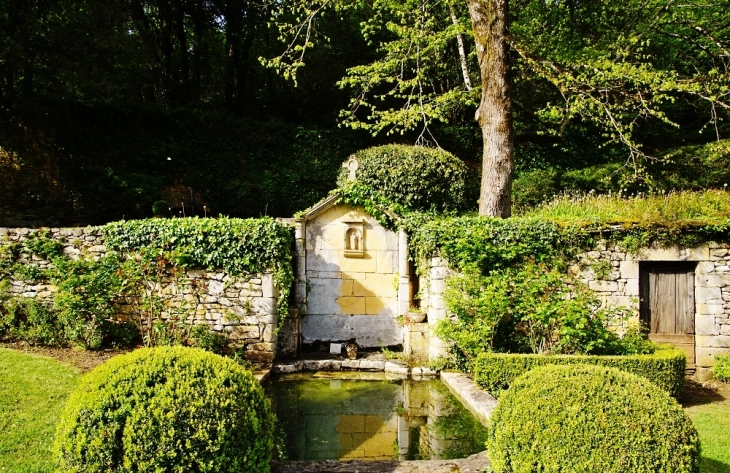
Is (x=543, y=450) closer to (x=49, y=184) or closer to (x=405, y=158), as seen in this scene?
(x=405, y=158)

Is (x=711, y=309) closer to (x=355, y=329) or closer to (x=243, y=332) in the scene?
(x=355, y=329)

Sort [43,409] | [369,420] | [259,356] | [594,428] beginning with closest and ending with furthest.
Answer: [594,428] → [43,409] → [369,420] → [259,356]

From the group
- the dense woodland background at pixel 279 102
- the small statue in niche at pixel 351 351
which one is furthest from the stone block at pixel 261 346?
the dense woodland background at pixel 279 102

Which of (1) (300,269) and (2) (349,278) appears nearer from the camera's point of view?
(1) (300,269)

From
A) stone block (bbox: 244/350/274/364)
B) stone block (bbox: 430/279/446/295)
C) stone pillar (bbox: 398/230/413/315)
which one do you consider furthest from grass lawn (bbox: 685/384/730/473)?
stone block (bbox: 244/350/274/364)

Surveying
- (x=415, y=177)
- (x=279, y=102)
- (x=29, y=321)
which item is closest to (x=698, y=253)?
(x=415, y=177)

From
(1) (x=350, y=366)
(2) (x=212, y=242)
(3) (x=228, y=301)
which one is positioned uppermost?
(2) (x=212, y=242)

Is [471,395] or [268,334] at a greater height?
[268,334]

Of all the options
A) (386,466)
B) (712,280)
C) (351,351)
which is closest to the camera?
(386,466)

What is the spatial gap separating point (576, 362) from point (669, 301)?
3.03 meters

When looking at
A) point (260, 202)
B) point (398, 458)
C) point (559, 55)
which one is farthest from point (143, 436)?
point (559, 55)

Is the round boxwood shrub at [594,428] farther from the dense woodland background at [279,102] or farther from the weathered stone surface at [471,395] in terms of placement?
the dense woodland background at [279,102]

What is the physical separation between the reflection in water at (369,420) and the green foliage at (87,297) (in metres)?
3.41

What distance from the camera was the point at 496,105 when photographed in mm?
10062
